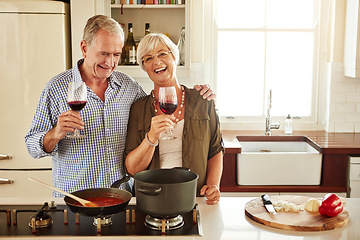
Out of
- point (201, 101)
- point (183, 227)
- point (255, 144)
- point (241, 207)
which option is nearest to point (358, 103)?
point (255, 144)

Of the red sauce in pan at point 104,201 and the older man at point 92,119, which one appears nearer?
the red sauce in pan at point 104,201

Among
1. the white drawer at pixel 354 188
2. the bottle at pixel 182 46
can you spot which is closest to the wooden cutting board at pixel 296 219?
the white drawer at pixel 354 188

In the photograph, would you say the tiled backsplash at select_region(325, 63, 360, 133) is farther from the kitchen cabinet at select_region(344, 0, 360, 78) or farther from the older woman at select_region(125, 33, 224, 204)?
the older woman at select_region(125, 33, 224, 204)

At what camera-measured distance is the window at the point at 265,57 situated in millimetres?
4246

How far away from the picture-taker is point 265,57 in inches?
169

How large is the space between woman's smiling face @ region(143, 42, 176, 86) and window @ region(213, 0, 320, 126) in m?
1.99

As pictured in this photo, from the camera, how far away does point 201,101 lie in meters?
2.48

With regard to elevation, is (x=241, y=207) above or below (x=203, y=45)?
below

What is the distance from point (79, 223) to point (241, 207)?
0.71 m

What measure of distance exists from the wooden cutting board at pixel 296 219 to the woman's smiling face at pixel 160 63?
29.6 inches

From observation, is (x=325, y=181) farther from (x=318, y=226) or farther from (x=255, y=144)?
(x=318, y=226)

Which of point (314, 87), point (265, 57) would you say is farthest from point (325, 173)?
point (265, 57)

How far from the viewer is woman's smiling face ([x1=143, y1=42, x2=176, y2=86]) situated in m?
2.33

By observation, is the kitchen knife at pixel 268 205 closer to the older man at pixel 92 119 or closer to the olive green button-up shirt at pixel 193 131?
the olive green button-up shirt at pixel 193 131
